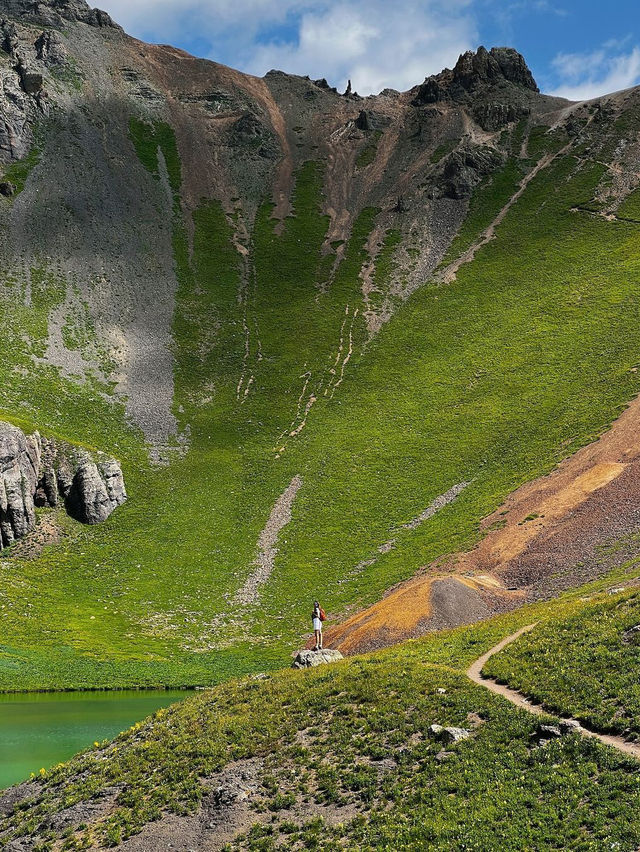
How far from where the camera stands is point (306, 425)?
89500 millimetres

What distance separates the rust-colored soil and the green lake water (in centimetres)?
1340

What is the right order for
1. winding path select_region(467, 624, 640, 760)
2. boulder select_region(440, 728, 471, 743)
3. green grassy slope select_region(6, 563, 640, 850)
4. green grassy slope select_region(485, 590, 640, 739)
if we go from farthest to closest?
boulder select_region(440, 728, 471, 743), green grassy slope select_region(485, 590, 640, 739), winding path select_region(467, 624, 640, 760), green grassy slope select_region(6, 563, 640, 850)

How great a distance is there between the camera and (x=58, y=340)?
96000mm

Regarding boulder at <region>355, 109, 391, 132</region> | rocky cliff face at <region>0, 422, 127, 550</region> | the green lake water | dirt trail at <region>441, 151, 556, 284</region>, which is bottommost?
the green lake water

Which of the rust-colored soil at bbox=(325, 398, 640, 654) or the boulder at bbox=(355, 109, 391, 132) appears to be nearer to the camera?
the rust-colored soil at bbox=(325, 398, 640, 654)

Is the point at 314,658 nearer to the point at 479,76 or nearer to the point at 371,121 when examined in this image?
the point at 371,121

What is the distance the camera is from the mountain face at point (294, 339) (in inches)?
2208

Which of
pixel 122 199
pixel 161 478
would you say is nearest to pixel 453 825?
A: pixel 161 478

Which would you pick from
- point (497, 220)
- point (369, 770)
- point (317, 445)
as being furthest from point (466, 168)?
point (369, 770)

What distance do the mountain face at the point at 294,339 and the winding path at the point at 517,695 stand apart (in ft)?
35.6

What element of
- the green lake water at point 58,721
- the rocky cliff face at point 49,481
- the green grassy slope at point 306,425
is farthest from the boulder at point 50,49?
the green lake water at point 58,721

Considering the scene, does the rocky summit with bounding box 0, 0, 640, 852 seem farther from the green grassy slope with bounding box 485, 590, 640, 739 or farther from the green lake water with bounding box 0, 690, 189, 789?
the green lake water with bounding box 0, 690, 189, 789

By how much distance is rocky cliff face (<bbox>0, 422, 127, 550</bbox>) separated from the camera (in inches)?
2586

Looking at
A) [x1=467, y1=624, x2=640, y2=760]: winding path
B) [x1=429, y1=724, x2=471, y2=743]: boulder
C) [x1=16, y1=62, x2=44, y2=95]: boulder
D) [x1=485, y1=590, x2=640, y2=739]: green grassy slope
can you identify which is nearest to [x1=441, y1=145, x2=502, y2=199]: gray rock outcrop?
[x1=16, y1=62, x2=44, y2=95]: boulder
